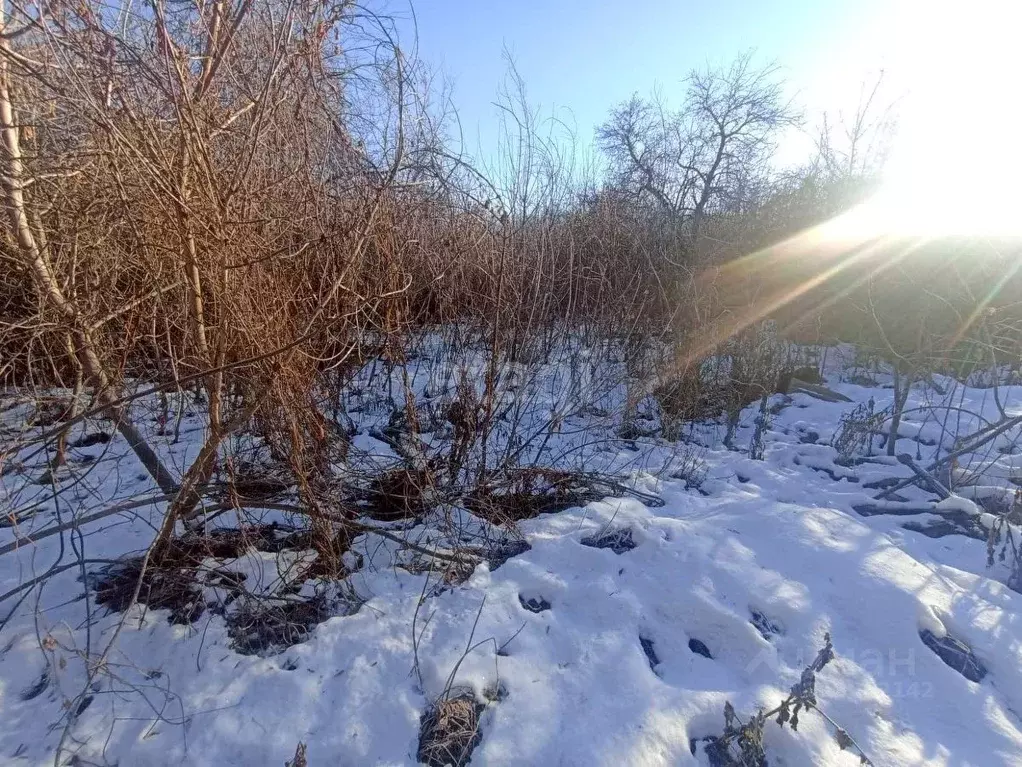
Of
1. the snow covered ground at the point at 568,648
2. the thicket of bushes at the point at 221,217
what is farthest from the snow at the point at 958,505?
the thicket of bushes at the point at 221,217

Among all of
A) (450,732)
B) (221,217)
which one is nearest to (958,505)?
(450,732)

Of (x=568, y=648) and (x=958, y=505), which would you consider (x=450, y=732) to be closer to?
(x=568, y=648)

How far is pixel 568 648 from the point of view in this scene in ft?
5.11

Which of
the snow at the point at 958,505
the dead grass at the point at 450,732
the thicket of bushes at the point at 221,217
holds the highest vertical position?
the thicket of bushes at the point at 221,217

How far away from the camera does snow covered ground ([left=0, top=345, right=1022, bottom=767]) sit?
1.29m

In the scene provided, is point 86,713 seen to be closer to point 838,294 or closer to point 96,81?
point 96,81

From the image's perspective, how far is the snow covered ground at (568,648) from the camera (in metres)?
1.29

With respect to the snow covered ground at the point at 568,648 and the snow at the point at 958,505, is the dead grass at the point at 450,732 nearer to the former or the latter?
the snow covered ground at the point at 568,648

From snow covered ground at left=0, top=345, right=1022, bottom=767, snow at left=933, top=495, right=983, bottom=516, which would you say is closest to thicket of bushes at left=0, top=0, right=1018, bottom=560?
snow covered ground at left=0, top=345, right=1022, bottom=767

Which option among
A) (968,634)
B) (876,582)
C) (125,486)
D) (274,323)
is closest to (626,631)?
(876,582)

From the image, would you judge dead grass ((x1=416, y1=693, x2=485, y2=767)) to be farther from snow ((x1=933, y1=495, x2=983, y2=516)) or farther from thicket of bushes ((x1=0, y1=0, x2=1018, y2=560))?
snow ((x1=933, y1=495, x2=983, y2=516))

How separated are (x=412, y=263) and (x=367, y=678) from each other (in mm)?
2068

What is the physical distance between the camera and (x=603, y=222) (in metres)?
4.90

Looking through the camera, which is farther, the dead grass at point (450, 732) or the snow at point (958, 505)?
the snow at point (958, 505)
